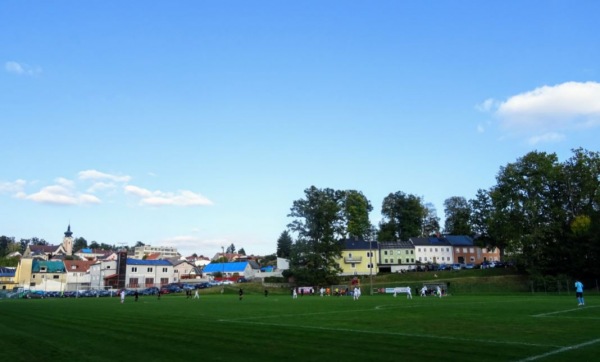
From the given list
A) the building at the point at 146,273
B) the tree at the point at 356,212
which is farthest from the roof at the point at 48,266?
the tree at the point at 356,212

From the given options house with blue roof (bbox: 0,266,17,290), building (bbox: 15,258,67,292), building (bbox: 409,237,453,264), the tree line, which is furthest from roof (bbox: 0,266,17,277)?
building (bbox: 409,237,453,264)

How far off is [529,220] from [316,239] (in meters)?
37.6

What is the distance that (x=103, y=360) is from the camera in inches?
501

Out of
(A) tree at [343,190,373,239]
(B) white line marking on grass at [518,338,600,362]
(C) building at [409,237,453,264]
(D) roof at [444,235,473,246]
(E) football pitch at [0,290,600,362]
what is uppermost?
(A) tree at [343,190,373,239]

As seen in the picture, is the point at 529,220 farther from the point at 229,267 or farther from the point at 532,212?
the point at 229,267

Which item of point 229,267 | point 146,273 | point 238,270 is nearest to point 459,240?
point 238,270

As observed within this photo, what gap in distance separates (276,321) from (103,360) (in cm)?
1165

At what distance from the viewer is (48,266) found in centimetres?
11856

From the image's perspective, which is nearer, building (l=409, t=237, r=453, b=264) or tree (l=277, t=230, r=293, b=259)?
building (l=409, t=237, r=453, b=264)

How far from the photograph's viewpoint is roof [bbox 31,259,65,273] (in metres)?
117

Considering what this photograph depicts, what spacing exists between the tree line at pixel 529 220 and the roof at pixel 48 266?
63.5 metres

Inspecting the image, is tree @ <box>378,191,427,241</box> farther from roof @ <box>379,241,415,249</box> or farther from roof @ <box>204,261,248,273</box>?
roof @ <box>204,261,248,273</box>

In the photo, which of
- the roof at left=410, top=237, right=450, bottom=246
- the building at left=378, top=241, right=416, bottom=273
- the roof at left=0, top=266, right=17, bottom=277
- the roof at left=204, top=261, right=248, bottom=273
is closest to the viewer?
the roof at left=0, top=266, right=17, bottom=277

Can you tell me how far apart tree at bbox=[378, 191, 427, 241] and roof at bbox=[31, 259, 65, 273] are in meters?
88.0
